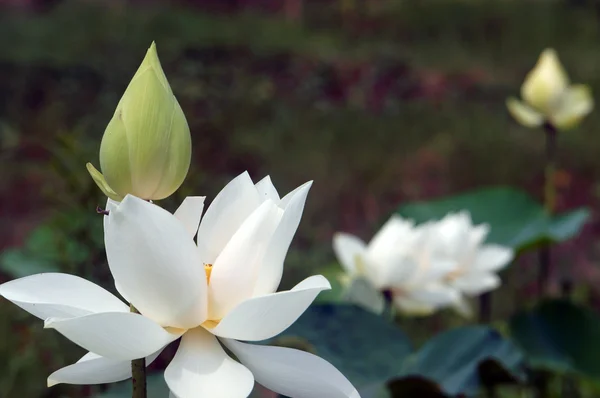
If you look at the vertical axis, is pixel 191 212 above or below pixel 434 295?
above

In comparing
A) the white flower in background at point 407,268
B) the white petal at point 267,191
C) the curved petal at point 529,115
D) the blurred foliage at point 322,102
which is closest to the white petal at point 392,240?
the white flower in background at point 407,268

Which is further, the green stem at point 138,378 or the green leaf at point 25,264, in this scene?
the green leaf at point 25,264

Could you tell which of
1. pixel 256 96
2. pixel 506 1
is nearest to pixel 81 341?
pixel 256 96

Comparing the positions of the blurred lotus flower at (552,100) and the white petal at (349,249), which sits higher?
the blurred lotus flower at (552,100)

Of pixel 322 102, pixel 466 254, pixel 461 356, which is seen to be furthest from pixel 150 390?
pixel 322 102

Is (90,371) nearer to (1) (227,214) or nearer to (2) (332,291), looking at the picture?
(1) (227,214)

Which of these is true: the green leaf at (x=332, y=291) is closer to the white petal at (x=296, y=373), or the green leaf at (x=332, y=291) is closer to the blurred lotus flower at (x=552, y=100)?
the blurred lotus flower at (x=552, y=100)
